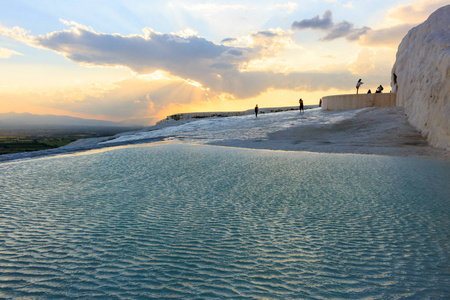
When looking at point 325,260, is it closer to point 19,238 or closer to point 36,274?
point 36,274

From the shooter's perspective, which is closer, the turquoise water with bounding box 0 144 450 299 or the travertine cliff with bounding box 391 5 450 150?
the turquoise water with bounding box 0 144 450 299

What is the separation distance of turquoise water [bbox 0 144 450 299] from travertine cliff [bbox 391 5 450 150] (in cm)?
902

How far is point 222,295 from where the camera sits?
483cm

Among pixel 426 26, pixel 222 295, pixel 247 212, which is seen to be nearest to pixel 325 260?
pixel 222 295

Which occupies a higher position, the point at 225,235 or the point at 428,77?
Answer: the point at 428,77

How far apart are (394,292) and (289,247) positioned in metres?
2.09

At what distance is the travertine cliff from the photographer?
2081 cm

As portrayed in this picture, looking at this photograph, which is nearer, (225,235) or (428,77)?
(225,235)

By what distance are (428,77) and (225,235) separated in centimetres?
2367

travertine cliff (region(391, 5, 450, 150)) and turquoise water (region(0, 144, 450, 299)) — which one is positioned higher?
travertine cliff (region(391, 5, 450, 150))

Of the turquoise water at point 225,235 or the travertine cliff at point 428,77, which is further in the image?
the travertine cliff at point 428,77

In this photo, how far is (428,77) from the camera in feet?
77.3

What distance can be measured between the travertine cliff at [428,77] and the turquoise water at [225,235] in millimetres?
9018

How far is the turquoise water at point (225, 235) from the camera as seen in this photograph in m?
5.17
